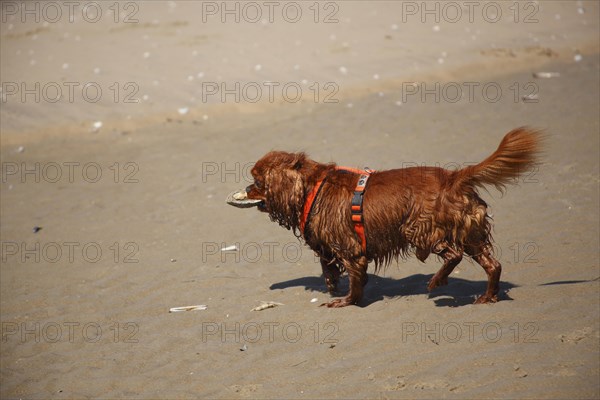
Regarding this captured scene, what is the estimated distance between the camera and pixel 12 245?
31.0 ft

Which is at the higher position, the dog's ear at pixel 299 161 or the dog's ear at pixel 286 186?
the dog's ear at pixel 299 161

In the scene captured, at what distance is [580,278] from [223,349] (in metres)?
3.36

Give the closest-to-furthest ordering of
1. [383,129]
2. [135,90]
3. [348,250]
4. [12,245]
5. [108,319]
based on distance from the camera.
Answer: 1. [348,250]
2. [108,319]
3. [12,245]
4. [383,129]
5. [135,90]

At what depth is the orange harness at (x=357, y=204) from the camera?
20.6 ft

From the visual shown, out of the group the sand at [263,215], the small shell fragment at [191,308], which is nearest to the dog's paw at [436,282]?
the sand at [263,215]

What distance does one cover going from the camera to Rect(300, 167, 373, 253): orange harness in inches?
247

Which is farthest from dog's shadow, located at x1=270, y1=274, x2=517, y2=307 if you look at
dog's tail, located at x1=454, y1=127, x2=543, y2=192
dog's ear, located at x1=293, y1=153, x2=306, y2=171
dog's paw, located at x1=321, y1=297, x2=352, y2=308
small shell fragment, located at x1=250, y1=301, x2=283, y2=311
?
dog's ear, located at x1=293, y1=153, x2=306, y2=171

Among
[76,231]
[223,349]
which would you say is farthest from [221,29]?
[223,349]

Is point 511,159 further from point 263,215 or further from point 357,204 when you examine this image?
point 263,215

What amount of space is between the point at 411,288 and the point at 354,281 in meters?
0.77

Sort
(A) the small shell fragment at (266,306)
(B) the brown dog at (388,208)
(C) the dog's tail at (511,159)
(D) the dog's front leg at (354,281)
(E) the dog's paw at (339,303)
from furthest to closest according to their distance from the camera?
(A) the small shell fragment at (266,306), (E) the dog's paw at (339,303), (D) the dog's front leg at (354,281), (B) the brown dog at (388,208), (C) the dog's tail at (511,159)

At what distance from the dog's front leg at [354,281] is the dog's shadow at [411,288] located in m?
0.12

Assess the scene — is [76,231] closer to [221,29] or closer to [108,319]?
[108,319]

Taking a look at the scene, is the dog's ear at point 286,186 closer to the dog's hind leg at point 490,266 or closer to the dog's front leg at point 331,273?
the dog's front leg at point 331,273
